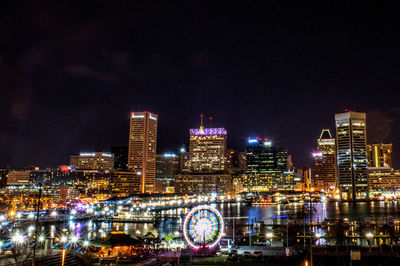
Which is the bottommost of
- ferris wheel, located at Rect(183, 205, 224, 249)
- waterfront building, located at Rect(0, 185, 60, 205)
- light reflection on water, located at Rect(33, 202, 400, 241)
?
light reflection on water, located at Rect(33, 202, 400, 241)

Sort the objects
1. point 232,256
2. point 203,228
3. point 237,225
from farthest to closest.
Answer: point 237,225 < point 203,228 < point 232,256

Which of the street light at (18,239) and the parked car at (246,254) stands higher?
the street light at (18,239)

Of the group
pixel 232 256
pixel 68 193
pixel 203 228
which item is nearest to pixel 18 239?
pixel 203 228

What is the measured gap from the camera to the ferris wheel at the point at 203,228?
35.2 m

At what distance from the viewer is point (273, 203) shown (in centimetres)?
19775

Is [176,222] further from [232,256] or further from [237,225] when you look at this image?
[232,256]

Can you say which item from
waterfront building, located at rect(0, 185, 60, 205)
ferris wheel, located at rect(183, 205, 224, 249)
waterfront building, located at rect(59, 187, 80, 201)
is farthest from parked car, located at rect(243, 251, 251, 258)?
waterfront building, located at rect(59, 187, 80, 201)

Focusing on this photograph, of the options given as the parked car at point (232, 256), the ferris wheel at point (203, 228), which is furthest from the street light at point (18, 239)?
the parked car at point (232, 256)

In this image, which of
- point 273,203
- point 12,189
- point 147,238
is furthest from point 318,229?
point 12,189

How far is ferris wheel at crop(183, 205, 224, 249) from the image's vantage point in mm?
35188

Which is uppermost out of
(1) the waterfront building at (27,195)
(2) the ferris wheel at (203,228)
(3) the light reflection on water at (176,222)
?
(2) the ferris wheel at (203,228)

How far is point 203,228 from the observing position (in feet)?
118

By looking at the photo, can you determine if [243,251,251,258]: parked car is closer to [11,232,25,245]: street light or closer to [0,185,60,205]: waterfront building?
[11,232,25,245]: street light

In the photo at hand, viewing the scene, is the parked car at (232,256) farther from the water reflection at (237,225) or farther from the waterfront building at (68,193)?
the waterfront building at (68,193)
